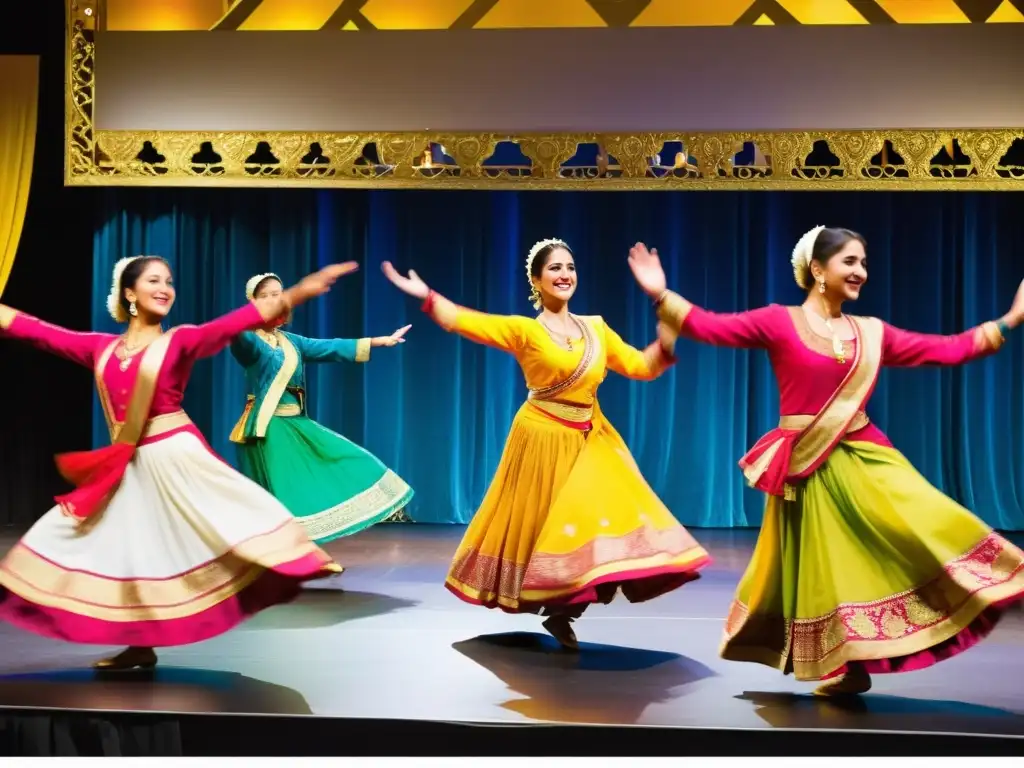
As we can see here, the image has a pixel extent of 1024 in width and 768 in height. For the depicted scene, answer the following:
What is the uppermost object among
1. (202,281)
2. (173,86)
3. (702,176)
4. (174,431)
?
(173,86)

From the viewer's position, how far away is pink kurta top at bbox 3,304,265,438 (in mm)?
3256

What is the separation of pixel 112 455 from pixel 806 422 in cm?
174

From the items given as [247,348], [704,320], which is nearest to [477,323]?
[704,320]

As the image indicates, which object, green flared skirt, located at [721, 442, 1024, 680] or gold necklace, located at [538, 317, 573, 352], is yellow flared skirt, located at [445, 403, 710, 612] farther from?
green flared skirt, located at [721, 442, 1024, 680]

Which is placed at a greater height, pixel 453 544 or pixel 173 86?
pixel 173 86

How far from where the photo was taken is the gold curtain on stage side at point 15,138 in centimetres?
641

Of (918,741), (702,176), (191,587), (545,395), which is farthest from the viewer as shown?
(702,176)

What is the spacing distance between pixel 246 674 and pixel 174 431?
665mm

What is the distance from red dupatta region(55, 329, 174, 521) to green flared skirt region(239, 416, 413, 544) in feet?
4.76

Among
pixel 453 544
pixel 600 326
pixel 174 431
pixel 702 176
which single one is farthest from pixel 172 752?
pixel 702 176

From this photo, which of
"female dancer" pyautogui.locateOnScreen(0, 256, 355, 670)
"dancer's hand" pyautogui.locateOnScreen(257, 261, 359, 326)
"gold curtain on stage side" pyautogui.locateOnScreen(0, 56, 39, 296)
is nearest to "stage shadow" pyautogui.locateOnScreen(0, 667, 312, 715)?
"female dancer" pyautogui.locateOnScreen(0, 256, 355, 670)

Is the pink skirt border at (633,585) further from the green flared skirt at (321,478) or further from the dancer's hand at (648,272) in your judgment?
the green flared skirt at (321,478)

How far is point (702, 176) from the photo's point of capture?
6.29 meters

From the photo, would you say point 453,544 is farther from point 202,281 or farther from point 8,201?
point 8,201
